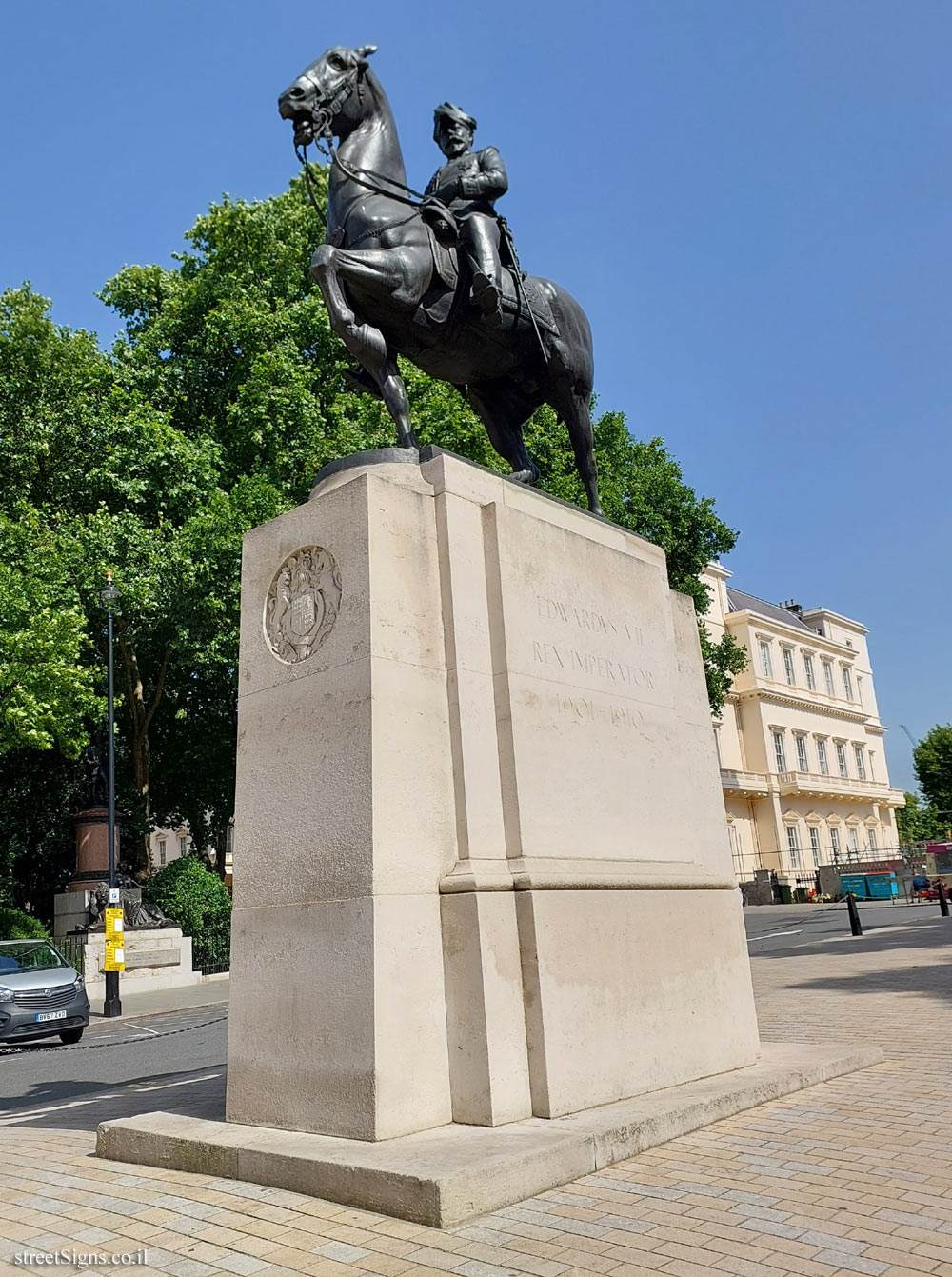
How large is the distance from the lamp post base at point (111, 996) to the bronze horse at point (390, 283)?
637 inches

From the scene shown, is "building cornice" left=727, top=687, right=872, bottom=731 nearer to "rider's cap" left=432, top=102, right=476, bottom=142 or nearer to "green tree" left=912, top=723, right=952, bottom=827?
"green tree" left=912, top=723, right=952, bottom=827

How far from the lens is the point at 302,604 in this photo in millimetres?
6352

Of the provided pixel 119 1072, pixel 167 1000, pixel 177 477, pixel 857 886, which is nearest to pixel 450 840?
pixel 119 1072

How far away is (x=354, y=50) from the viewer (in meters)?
7.39

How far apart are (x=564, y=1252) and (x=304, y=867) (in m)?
2.59

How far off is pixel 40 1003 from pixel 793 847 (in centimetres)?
5005

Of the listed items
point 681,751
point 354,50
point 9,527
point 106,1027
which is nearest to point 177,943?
point 106,1027

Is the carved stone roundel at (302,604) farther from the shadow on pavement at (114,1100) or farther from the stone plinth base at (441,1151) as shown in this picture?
the shadow on pavement at (114,1100)

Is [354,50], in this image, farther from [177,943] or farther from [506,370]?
[177,943]

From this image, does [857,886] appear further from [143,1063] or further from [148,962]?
[143,1063]

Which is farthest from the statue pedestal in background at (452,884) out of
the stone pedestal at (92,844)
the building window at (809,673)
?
the building window at (809,673)

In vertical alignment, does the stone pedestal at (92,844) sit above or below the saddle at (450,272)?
below

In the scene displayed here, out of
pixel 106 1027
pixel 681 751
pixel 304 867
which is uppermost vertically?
pixel 681 751

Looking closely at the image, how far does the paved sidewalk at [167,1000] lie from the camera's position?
65.7 ft
